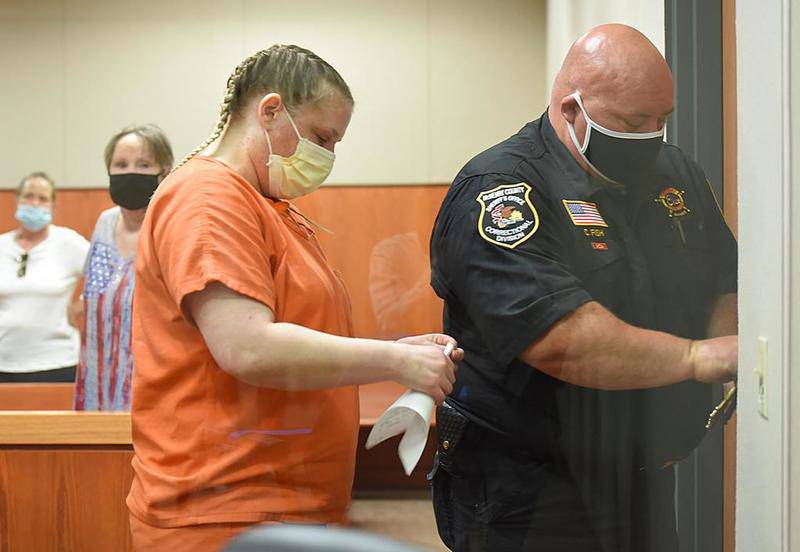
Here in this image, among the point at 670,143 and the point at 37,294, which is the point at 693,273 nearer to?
the point at 670,143

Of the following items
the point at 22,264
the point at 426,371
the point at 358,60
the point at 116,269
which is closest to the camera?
the point at 426,371

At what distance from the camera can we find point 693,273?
44.4 inches

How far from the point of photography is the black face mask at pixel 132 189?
1.14 meters

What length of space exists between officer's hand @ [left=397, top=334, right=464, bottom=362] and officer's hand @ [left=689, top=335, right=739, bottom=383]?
0.30m

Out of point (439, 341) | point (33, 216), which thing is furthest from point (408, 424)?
point (33, 216)

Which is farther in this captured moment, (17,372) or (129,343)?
(17,372)

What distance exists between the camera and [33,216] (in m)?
1.34

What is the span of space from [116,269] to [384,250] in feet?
1.41

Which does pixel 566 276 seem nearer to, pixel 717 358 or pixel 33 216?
pixel 717 358

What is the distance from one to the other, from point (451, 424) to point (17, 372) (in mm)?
886

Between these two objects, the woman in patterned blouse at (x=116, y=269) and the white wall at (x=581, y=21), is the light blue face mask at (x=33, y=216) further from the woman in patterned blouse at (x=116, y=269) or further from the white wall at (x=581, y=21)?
the white wall at (x=581, y=21)

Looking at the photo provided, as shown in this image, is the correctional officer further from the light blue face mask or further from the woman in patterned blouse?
the light blue face mask

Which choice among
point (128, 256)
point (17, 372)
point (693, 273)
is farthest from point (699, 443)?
point (17, 372)

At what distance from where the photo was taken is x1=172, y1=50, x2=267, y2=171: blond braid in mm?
1017
